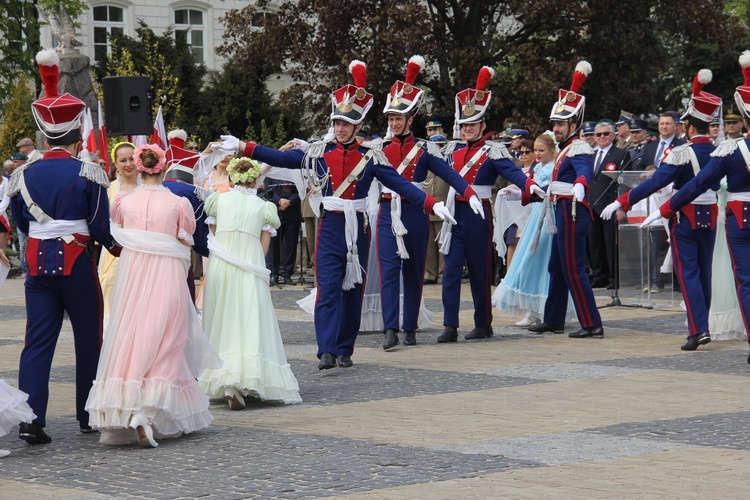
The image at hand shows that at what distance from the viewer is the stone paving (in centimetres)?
686

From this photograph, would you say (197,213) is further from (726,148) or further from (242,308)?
(726,148)

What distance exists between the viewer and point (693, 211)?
12.4 m

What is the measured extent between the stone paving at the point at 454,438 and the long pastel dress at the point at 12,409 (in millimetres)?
199

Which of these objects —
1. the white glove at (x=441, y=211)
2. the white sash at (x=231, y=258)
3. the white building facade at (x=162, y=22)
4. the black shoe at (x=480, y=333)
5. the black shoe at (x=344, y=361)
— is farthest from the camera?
the white building facade at (x=162, y=22)

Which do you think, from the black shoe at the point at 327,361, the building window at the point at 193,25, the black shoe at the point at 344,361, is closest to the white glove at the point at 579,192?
the black shoe at the point at 344,361

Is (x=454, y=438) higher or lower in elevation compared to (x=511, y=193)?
lower

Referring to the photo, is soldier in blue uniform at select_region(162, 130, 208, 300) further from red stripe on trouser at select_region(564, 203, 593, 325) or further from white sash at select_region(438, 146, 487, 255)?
red stripe on trouser at select_region(564, 203, 593, 325)

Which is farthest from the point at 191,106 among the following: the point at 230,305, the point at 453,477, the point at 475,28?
the point at 453,477

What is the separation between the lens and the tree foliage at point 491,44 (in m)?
27.7

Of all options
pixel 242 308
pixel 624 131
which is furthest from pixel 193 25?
pixel 242 308

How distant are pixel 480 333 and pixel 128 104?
4631 millimetres

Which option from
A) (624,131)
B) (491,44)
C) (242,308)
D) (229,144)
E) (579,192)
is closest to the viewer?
(242,308)

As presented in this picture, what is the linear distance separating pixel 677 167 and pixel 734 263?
4.04 ft

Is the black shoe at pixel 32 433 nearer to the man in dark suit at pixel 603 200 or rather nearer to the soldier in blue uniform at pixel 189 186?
the soldier in blue uniform at pixel 189 186
